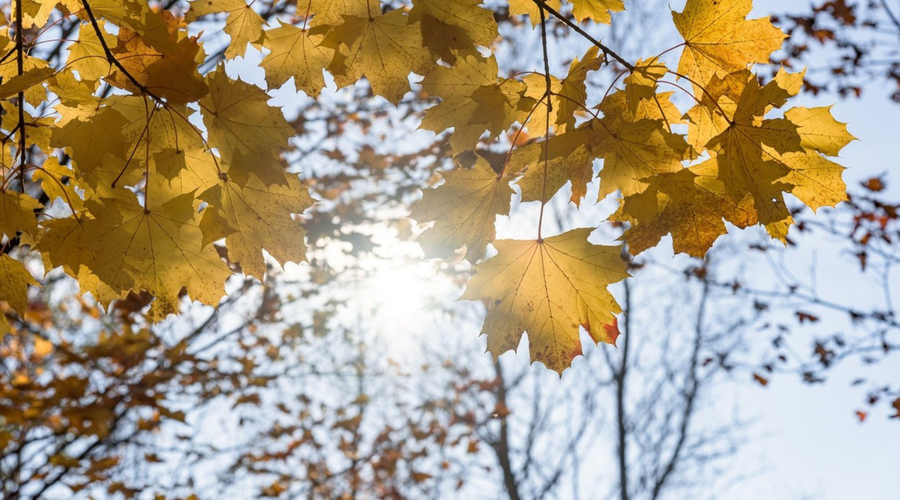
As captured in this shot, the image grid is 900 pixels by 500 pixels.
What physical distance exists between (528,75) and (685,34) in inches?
15.3

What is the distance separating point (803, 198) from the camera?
56.1 inches

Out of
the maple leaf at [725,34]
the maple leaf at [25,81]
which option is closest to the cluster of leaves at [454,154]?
the maple leaf at [725,34]

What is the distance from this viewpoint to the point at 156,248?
56.5 inches

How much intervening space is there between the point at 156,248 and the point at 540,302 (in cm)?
96

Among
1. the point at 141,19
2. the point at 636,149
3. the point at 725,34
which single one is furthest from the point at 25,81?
the point at 725,34

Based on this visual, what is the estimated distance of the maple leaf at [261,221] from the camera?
1.52 meters

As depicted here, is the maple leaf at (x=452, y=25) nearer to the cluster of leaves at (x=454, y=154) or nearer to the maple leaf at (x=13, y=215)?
the cluster of leaves at (x=454, y=154)

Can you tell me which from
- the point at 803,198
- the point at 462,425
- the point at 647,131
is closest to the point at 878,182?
the point at 803,198

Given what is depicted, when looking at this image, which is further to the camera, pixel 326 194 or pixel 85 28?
pixel 326 194

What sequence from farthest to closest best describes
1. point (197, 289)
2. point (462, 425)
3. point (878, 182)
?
point (462, 425), point (878, 182), point (197, 289)

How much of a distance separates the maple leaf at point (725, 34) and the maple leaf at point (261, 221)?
104 cm

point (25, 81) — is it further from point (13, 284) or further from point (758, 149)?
point (758, 149)

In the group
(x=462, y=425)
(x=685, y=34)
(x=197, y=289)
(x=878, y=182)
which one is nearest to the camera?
(x=685, y=34)

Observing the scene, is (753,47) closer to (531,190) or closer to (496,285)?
(531,190)
